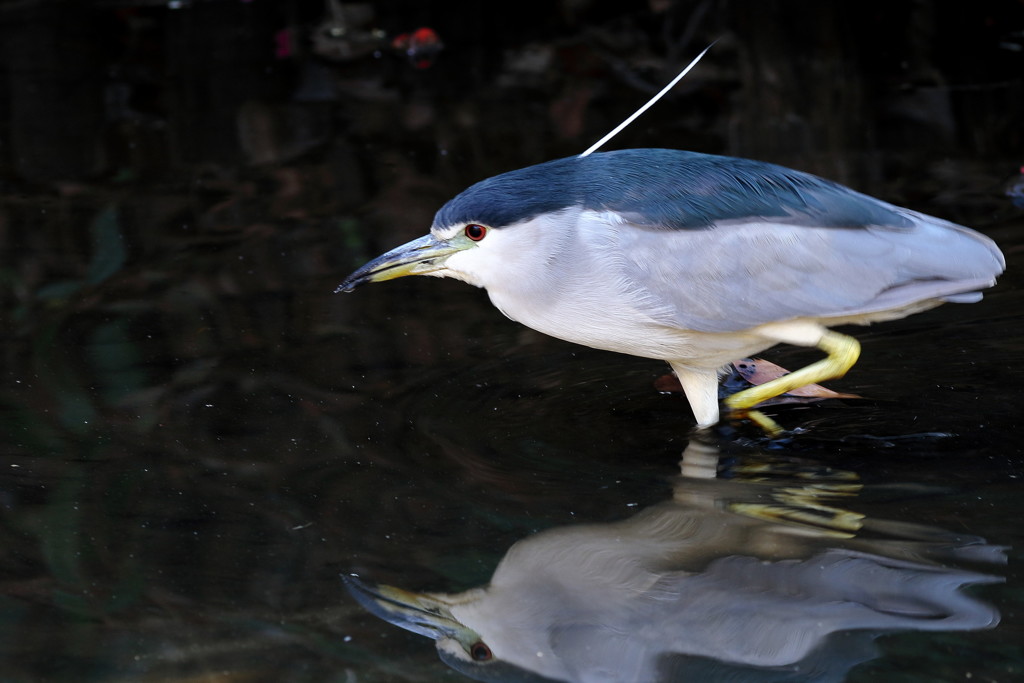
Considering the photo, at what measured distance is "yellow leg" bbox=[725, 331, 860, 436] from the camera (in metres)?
4.33

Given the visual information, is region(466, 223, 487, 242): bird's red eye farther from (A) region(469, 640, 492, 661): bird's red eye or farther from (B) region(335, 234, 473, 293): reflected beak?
(A) region(469, 640, 492, 661): bird's red eye

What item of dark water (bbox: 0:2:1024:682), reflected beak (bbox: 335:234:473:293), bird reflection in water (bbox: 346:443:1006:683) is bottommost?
bird reflection in water (bbox: 346:443:1006:683)

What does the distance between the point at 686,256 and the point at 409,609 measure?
5.23ft

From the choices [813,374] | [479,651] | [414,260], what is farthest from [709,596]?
[414,260]

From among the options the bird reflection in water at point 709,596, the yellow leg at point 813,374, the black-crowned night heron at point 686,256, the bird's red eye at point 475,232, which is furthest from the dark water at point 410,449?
the bird's red eye at point 475,232

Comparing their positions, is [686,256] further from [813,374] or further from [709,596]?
[709,596]

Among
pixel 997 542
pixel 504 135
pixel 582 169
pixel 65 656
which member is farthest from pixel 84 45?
pixel 997 542

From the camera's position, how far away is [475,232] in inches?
169

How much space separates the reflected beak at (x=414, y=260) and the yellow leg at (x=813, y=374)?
115 cm

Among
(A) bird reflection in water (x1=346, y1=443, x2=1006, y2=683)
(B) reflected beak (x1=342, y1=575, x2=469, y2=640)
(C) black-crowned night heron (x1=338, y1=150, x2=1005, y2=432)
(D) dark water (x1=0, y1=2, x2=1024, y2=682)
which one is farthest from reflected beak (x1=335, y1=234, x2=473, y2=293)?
(B) reflected beak (x1=342, y1=575, x2=469, y2=640)

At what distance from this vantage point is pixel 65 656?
10.4 ft

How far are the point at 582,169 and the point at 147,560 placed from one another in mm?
1921

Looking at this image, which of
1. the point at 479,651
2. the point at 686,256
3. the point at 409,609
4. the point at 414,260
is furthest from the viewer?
the point at 414,260

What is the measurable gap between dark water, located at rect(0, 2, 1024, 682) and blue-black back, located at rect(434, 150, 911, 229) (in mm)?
771
